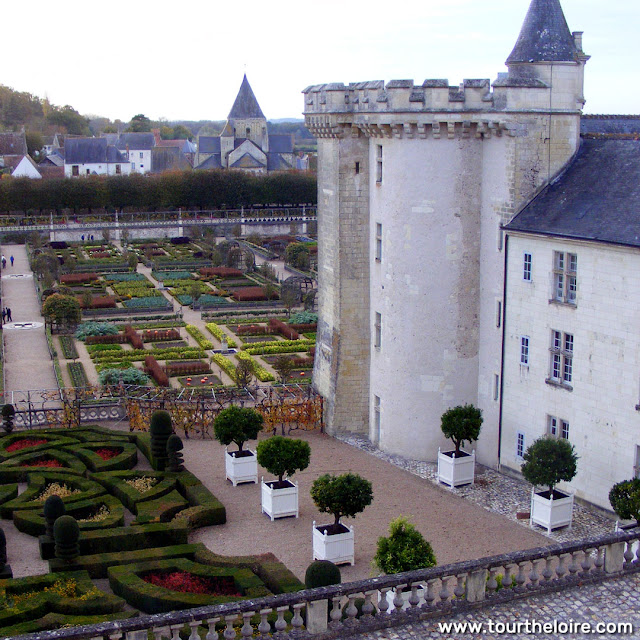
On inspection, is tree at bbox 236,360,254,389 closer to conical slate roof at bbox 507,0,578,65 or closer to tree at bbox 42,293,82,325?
tree at bbox 42,293,82,325

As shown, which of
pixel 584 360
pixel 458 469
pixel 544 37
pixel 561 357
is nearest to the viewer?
pixel 584 360

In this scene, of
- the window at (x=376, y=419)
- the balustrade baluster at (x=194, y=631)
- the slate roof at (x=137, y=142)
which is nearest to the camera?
the balustrade baluster at (x=194, y=631)

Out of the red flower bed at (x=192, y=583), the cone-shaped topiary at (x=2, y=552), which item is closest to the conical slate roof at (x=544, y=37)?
the red flower bed at (x=192, y=583)

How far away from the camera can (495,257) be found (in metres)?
23.2

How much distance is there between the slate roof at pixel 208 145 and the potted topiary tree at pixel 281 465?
3742 inches

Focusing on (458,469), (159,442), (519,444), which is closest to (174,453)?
(159,442)

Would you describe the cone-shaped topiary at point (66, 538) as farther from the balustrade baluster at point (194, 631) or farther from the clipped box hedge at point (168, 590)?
the balustrade baluster at point (194, 631)

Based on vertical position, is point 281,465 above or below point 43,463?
above

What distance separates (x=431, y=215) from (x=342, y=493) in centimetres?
882

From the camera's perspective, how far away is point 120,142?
12962 centimetres

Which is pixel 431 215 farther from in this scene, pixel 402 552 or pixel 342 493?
pixel 402 552

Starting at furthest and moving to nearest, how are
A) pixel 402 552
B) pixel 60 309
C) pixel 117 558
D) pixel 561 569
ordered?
1. pixel 60 309
2. pixel 117 558
3. pixel 402 552
4. pixel 561 569

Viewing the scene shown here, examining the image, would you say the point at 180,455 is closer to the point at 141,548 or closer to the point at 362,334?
the point at 141,548

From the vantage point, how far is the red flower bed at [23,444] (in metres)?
24.4
